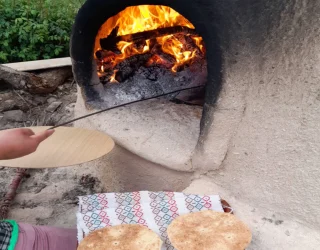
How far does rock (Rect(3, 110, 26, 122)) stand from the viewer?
122 inches

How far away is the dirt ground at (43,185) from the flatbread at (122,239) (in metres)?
0.76

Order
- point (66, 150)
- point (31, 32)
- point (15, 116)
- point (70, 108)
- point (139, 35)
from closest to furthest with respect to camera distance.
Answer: point (66, 150) → point (139, 35) → point (15, 116) → point (70, 108) → point (31, 32)

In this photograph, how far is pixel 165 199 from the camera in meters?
1.65

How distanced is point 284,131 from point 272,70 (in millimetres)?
207

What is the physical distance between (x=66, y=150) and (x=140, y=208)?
34 cm

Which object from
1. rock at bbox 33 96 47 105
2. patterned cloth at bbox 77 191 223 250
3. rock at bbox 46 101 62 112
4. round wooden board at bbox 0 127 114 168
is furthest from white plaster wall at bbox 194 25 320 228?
rock at bbox 33 96 47 105

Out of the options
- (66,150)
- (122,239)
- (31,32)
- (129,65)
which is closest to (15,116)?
(129,65)

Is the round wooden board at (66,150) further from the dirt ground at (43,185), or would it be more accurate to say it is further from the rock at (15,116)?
the rock at (15,116)

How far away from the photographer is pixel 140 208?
1.64 meters

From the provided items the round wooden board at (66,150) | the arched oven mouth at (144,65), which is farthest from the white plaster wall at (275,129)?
the round wooden board at (66,150)

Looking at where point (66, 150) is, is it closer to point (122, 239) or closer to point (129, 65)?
point (122, 239)

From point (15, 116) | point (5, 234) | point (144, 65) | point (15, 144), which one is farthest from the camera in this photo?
point (15, 116)

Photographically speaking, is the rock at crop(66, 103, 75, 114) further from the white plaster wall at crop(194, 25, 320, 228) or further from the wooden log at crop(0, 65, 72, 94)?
the white plaster wall at crop(194, 25, 320, 228)

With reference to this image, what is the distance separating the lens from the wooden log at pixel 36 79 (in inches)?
126
